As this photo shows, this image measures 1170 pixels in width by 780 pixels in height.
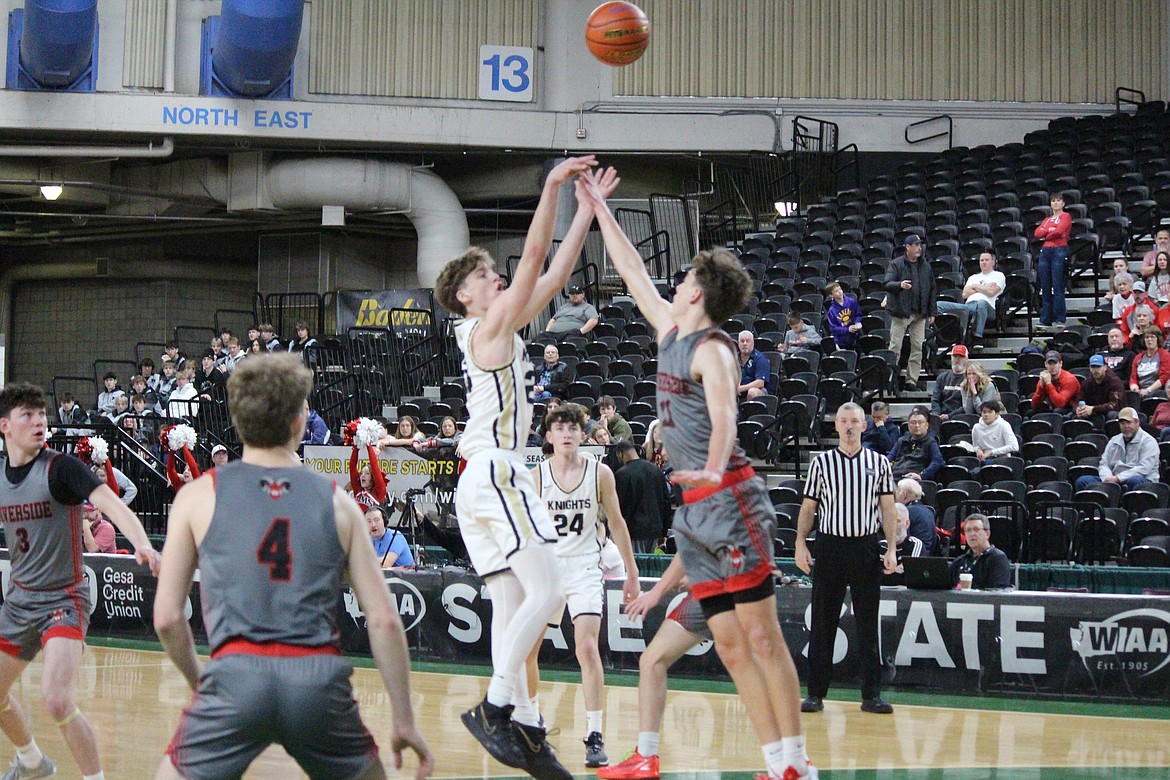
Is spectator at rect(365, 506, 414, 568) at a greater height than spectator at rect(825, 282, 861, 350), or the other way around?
spectator at rect(825, 282, 861, 350)

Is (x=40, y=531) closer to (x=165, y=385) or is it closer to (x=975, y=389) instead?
(x=975, y=389)

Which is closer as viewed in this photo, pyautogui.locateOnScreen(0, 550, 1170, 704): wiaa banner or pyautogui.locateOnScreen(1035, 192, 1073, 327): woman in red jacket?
pyautogui.locateOnScreen(0, 550, 1170, 704): wiaa banner

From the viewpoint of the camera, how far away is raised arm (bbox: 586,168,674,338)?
5.51 meters

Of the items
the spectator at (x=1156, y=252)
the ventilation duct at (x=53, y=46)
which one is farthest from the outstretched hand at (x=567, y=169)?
the ventilation duct at (x=53, y=46)

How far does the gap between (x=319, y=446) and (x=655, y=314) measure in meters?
10.3

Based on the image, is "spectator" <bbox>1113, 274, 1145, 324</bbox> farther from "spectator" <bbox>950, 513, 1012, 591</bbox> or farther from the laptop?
the laptop

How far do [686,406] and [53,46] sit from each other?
1893 centimetres

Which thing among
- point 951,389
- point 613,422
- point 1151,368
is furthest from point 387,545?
point 1151,368

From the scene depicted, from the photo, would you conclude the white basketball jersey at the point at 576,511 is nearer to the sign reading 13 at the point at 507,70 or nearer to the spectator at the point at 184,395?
the spectator at the point at 184,395

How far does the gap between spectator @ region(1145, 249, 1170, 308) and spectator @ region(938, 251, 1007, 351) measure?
5.70 ft

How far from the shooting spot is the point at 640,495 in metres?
11.4

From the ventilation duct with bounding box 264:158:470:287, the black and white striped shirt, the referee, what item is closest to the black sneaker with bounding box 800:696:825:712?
the referee

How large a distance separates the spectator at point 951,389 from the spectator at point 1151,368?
1673 millimetres

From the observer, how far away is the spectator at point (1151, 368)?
13469 millimetres
